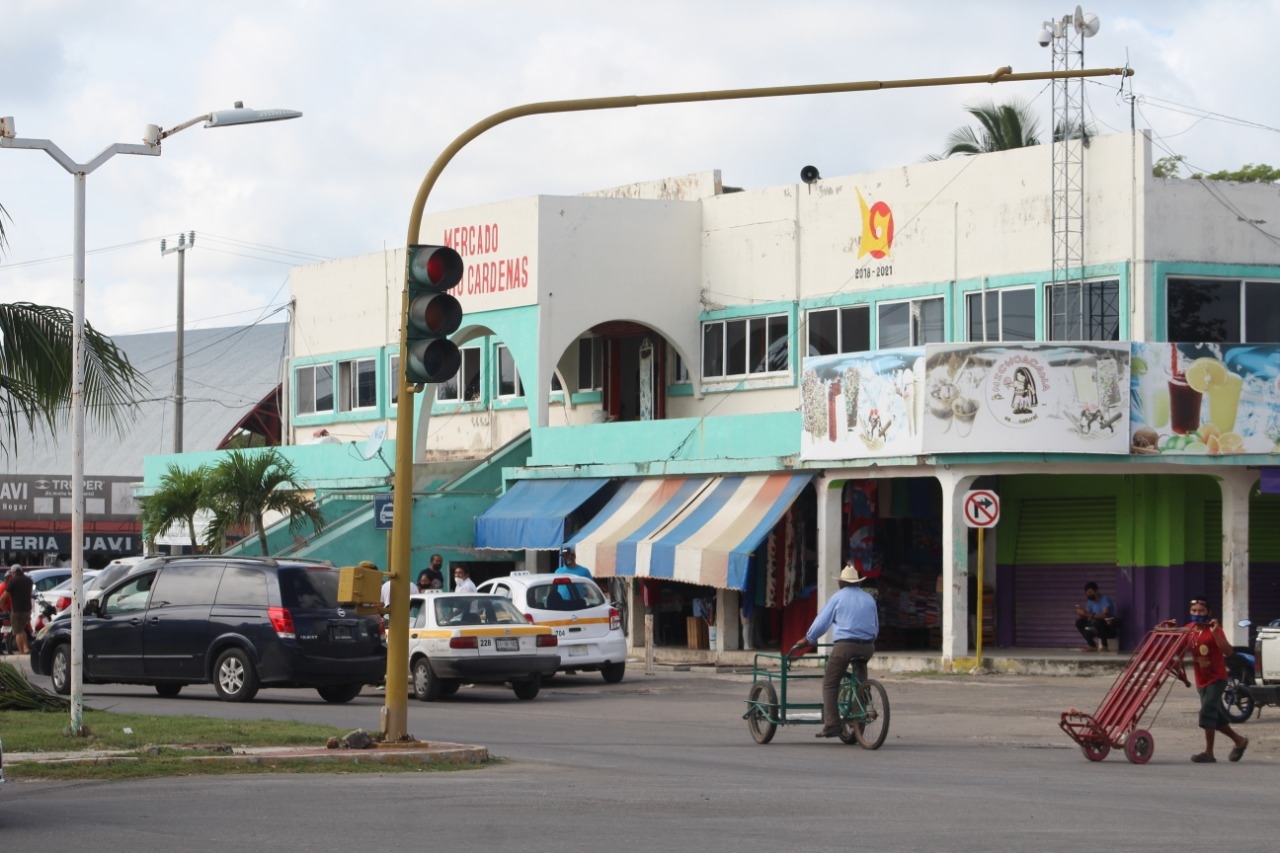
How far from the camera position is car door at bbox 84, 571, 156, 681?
78.7 ft

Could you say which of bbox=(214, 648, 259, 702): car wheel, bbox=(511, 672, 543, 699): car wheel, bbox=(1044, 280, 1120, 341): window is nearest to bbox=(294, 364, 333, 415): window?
bbox=(1044, 280, 1120, 341): window

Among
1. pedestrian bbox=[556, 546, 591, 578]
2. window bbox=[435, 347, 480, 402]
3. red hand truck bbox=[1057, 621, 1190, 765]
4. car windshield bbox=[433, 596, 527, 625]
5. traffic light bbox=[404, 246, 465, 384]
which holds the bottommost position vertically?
red hand truck bbox=[1057, 621, 1190, 765]

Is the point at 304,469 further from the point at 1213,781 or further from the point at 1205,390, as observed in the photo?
the point at 1213,781

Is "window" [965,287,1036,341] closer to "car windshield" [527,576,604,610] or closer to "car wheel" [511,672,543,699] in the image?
"car windshield" [527,576,604,610]

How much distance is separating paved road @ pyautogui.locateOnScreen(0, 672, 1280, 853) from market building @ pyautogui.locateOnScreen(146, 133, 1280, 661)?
8359 millimetres

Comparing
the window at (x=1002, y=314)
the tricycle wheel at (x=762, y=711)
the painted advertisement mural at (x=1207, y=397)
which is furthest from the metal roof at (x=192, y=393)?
the tricycle wheel at (x=762, y=711)

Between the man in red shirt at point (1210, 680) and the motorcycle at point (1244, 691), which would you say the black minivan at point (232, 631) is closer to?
the motorcycle at point (1244, 691)

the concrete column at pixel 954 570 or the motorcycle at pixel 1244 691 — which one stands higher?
the concrete column at pixel 954 570

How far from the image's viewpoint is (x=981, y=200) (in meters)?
33.2

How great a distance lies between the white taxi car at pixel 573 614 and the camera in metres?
27.9

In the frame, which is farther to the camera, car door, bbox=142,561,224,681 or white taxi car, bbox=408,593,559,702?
white taxi car, bbox=408,593,559,702

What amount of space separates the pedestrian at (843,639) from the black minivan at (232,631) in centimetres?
679

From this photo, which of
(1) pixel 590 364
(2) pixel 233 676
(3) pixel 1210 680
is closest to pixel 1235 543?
(3) pixel 1210 680

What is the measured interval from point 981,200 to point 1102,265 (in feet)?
8.75
